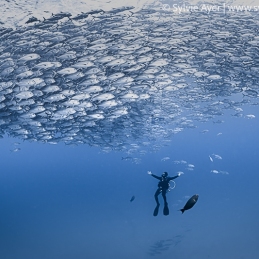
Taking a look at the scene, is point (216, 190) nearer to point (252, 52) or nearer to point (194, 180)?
point (194, 180)

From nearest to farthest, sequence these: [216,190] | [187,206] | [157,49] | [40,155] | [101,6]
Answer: [187,206]
[101,6]
[157,49]
[40,155]
[216,190]

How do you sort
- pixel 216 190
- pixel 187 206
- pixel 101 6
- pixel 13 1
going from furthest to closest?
pixel 216 190 → pixel 101 6 → pixel 13 1 → pixel 187 206

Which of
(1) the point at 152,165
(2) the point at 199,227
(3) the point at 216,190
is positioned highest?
(1) the point at 152,165

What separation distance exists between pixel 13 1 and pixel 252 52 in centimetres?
758

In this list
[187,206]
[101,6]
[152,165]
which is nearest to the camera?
[187,206]

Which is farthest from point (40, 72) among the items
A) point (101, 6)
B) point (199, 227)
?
point (199, 227)

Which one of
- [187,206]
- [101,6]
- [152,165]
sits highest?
[101,6]

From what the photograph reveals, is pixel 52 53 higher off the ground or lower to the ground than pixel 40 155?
higher

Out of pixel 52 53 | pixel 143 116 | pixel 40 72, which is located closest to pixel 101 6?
pixel 52 53

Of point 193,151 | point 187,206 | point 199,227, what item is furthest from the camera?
point 199,227

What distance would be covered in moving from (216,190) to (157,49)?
11893 centimetres

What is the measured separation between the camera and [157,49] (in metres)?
8.97

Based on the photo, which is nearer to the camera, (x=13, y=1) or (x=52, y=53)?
(x=13, y=1)

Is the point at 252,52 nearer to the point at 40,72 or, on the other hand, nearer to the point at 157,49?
the point at 157,49
